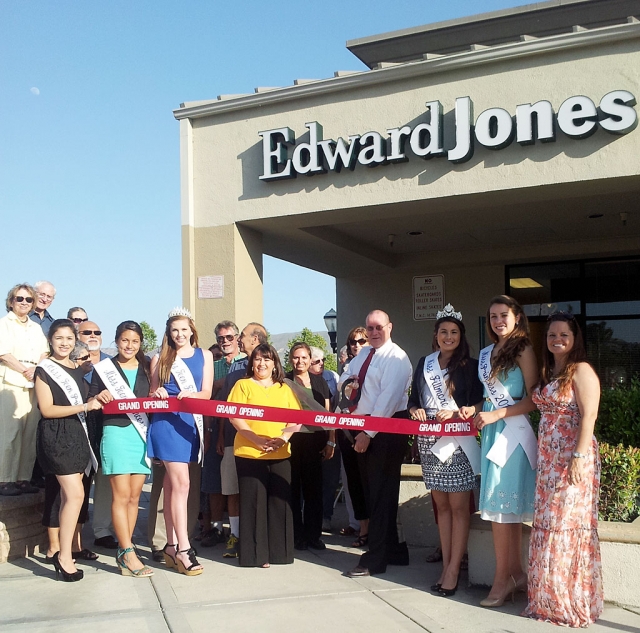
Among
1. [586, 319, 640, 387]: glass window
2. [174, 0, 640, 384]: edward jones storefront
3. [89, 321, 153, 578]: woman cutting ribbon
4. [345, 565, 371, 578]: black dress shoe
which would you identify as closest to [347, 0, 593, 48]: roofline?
[174, 0, 640, 384]: edward jones storefront

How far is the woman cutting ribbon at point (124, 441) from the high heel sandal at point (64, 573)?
307mm

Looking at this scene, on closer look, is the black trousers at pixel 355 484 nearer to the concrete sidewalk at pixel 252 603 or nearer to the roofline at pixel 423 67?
the concrete sidewalk at pixel 252 603

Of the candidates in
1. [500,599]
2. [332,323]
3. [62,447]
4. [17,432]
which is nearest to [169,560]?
[62,447]

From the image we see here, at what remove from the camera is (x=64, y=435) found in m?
5.37

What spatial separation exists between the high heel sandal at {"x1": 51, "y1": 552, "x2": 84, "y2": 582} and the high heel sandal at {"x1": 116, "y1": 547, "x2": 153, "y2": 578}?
29 centimetres

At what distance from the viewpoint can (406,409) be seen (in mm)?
5645

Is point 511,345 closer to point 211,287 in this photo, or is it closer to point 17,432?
point 17,432

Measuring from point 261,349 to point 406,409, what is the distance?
126 cm

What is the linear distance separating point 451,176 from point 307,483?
380 centimetres

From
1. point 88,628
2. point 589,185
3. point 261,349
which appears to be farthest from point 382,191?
point 88,628

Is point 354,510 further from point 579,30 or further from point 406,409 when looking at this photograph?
point 579,30

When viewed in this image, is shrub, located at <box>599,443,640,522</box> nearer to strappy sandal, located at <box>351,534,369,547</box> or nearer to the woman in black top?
strappy sandal, located at <box>351,534,369,547</box>

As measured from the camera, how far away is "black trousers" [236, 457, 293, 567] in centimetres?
559

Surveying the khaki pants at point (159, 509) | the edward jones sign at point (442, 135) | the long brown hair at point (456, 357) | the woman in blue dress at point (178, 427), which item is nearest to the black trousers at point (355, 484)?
the khaki pants at point (159, 509)
